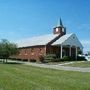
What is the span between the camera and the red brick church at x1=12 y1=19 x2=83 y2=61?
5416 cm

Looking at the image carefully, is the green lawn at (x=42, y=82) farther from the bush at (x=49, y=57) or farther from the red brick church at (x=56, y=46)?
the red brick church at (x=56, y=46)

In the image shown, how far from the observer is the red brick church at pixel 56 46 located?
54.2 m

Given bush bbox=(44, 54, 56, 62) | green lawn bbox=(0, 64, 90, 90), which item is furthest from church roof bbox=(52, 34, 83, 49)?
green lawn bbox=(0, 64, 90, 90)

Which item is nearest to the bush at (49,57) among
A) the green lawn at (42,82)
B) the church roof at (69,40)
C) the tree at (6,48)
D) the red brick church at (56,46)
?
the red brick church at (56,46)

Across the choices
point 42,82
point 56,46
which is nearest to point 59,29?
point 56,46

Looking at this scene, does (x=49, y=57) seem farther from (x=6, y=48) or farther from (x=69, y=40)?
(x=6, y=48)

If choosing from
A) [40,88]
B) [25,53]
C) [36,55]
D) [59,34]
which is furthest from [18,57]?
[40,88]

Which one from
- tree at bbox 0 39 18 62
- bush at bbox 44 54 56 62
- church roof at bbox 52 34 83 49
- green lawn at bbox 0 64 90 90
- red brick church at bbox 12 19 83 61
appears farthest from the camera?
red brick church at bbox 12 19 83 61

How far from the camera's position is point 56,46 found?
56000 mm

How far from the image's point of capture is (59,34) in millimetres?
57844

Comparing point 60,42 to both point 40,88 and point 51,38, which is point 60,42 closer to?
point 51,38

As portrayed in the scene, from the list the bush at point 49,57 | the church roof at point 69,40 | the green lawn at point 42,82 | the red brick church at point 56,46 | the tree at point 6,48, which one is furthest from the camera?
the red brick church at point 56,46

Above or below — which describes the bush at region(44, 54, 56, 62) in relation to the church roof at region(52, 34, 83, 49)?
below

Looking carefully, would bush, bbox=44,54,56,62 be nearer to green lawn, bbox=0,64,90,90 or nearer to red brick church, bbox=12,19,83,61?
red brick church, bbox=12,19,83,61
